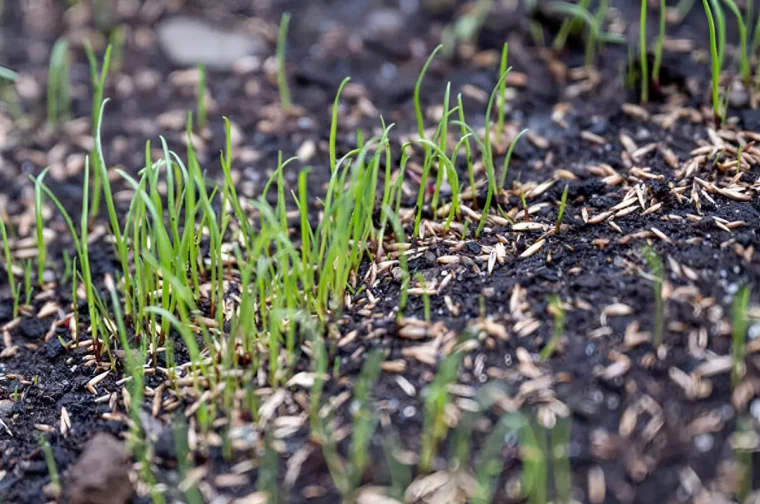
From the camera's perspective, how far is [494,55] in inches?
117

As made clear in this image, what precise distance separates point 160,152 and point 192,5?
2.71ft

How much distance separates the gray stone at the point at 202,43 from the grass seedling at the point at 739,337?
2.08 meters

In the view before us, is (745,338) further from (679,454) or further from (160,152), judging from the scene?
(160,152)

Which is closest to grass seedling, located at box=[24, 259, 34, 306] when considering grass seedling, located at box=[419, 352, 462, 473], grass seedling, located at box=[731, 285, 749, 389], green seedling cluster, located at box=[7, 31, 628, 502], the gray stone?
green seedling cluster, located at box=[7, 31, 628, 502]

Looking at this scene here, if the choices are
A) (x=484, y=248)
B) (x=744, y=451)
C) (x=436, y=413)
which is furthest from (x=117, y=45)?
(x=744, y=451)

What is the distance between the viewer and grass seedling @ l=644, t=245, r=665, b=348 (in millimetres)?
1814

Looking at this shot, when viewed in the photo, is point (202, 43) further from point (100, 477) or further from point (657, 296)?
point (657, 296)

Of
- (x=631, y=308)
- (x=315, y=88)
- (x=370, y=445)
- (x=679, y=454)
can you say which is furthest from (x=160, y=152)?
(x=679, y=454)

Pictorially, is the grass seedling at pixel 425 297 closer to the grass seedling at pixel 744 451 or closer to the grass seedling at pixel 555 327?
the grass seedling at pixel 555 327

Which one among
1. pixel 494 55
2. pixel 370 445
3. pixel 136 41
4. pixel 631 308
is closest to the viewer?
pixel 370 445

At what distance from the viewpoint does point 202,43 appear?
3.17m

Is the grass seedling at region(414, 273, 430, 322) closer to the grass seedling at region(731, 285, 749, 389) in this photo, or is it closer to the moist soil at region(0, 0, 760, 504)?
the moist soil at region(0, 0, 760, 504)

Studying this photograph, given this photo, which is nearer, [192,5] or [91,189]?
[91,189]

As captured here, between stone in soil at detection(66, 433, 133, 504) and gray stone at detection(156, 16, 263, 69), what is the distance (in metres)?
1.75
